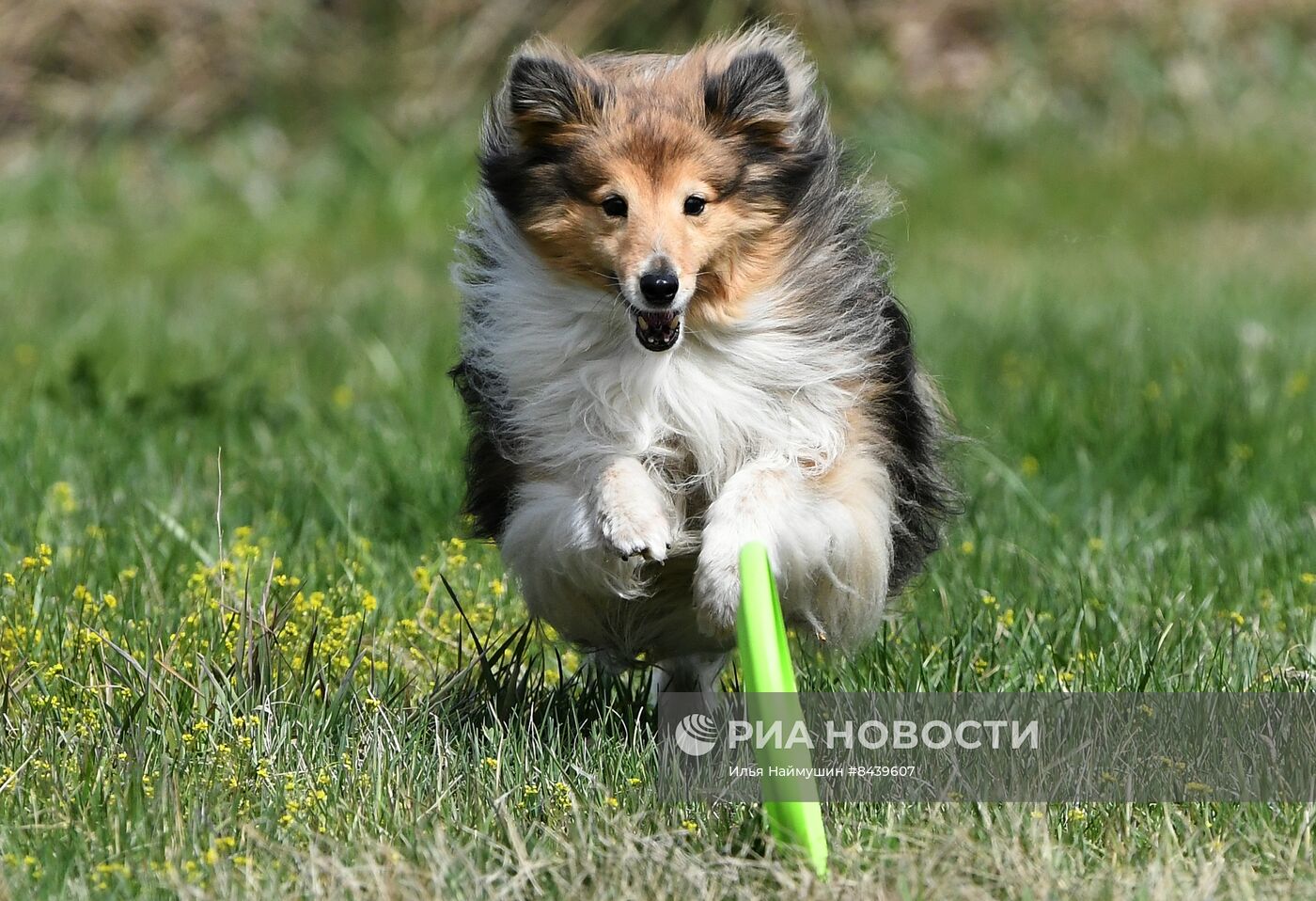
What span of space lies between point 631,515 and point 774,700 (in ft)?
2.04

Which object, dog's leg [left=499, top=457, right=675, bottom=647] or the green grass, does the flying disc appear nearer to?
the green grass

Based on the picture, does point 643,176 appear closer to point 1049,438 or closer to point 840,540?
point 840,540

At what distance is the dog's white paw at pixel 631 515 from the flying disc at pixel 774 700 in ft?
0.91

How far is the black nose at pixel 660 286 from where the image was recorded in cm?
357

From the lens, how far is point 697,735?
13.0ft

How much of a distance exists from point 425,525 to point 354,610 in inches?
39.9

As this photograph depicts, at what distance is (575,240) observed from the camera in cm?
383

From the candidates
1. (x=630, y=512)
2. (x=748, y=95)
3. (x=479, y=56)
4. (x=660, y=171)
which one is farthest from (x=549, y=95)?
(x=479, y=56)

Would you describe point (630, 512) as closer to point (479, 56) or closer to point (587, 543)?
point (587, 543)

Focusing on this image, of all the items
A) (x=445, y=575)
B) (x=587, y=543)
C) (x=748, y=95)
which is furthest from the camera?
(x=445, y=575)

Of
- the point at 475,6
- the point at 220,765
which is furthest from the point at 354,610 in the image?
the point at 475,6

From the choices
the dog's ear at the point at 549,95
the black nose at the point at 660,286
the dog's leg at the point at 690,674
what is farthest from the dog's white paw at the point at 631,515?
the dog's ear at the point at 549,95

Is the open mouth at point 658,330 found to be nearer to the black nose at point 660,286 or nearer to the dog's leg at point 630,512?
the black nose at point 660,286

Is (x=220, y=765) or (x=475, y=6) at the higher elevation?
(x=475, y=6)
